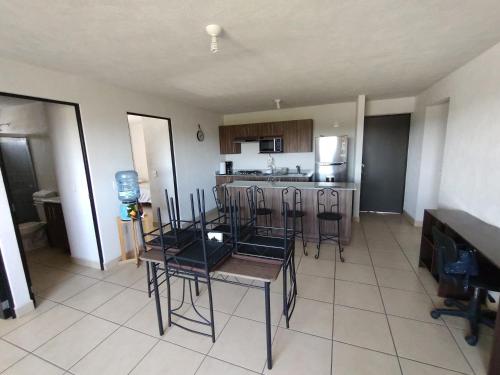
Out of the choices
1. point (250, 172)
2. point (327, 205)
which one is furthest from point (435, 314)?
point (250, 172)

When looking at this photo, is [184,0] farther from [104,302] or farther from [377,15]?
[104,302]

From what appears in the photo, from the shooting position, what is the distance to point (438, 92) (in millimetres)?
3471

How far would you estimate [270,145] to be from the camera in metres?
5.50

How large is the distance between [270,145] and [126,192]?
333cm

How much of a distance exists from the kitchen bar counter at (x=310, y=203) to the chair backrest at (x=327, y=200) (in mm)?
48

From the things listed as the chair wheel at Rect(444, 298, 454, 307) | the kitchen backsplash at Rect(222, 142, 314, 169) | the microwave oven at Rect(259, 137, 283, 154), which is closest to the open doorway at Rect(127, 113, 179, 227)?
the kitchen backsplash at Rect(222, 142, 314, 169)

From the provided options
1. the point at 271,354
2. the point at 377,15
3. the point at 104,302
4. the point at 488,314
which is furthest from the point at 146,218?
the point at 488,314

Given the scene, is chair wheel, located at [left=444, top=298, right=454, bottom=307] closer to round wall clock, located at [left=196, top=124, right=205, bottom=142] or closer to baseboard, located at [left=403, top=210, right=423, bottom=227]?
baseboard, located at [left=403, top=210, right=423, bottom=227]

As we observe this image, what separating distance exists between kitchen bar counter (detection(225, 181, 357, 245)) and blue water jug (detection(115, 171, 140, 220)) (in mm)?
1423

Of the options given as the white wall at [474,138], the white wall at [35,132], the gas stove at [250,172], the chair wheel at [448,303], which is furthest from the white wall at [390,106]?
the white wall at [35,132]

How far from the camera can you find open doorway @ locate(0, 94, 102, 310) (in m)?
2.91

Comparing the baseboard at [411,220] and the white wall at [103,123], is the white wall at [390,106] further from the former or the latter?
the white wall at [103,123]

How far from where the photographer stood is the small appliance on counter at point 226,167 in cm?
584

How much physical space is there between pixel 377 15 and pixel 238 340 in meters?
2.74
